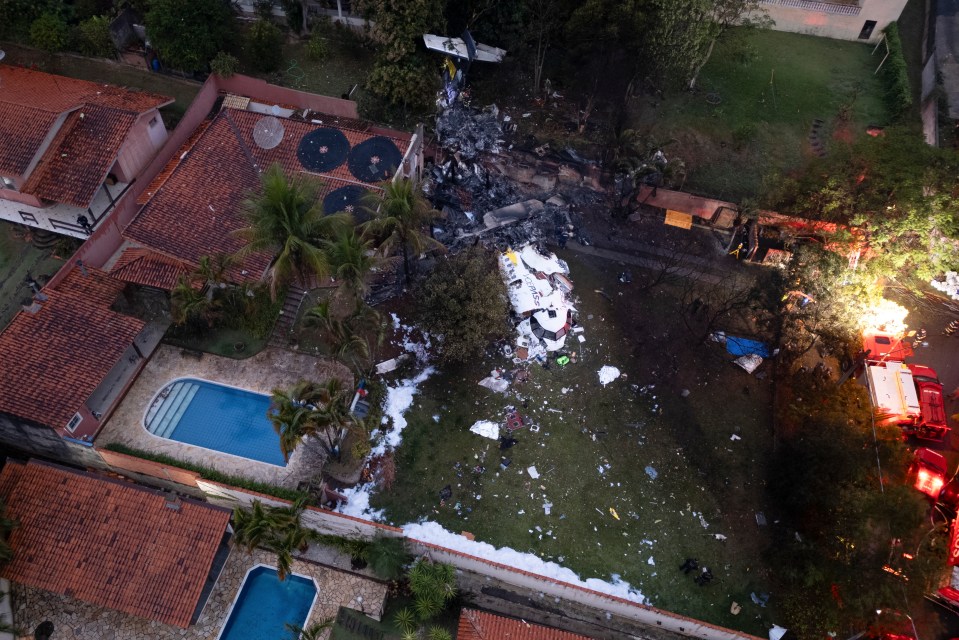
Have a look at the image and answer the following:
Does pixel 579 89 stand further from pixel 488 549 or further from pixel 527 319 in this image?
pixel 488 549

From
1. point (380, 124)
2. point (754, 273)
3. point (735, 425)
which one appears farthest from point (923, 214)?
point (380, 124)

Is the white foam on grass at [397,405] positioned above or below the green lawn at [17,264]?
below

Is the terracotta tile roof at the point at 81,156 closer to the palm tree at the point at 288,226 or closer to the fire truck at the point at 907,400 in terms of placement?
the palm tree at the point at 288,226

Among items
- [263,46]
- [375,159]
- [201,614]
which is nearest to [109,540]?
[201,614]

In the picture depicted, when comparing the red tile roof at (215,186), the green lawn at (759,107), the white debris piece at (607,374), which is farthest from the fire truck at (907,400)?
the red tile roof at (215,186)

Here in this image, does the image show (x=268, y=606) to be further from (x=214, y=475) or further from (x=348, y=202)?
(x=348, y=202)

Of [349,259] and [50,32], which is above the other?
[50,32]
